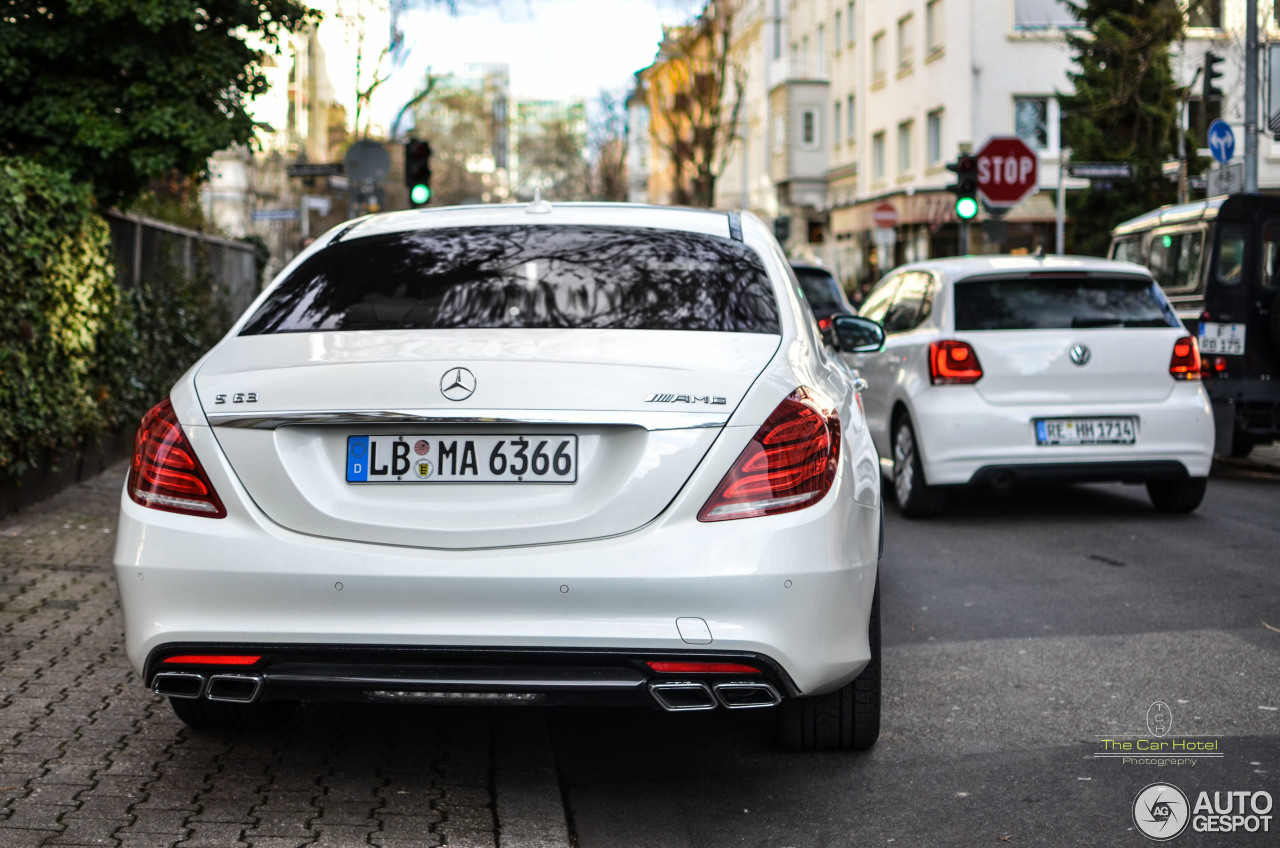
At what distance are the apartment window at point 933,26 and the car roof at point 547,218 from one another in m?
39.2

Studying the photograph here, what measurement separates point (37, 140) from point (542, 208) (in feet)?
24.9

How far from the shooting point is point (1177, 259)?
43.4 feet

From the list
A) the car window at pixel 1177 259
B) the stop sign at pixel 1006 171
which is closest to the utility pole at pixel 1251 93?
the stop sign at pixel 1006 171

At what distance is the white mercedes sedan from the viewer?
3629 mm

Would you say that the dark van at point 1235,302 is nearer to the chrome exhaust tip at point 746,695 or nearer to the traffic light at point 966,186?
the traffic light at point 966,186

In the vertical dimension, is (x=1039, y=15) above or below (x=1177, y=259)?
above

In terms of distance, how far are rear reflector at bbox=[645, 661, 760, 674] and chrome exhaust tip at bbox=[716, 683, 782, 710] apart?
0.03 m

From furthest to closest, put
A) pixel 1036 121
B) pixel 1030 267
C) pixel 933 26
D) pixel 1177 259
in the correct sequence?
pixel 933 26, pixel 1036 121, pixel 1177 259, pixel 1030 267

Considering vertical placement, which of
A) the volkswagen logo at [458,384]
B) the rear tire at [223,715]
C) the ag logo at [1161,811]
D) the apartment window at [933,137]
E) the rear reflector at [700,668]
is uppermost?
the apartment window at [933,137]

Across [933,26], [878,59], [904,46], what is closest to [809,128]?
[878,59]

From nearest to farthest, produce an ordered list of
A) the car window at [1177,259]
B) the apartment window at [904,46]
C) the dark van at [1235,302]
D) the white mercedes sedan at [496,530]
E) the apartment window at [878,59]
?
the white mercedes sedan at [496,530] < the dark van at [1235,302] < the car window at [1177,259] < the apartment window at [904,46] < the apartment window at [878,59]

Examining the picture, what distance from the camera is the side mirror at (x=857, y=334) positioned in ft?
22.2

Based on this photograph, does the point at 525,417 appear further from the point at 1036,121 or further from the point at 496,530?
the point at 1036,121

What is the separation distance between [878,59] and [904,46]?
328 centimetres
